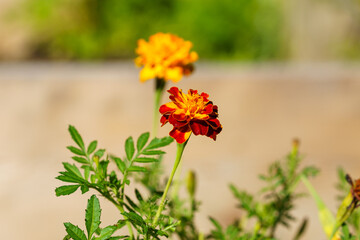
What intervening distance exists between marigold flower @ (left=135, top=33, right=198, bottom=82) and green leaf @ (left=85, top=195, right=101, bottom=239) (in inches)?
8.3

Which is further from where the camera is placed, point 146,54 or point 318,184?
point 318,184

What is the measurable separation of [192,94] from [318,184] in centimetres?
106

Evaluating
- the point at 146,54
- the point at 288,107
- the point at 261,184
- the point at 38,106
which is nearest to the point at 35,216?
the point at 38,106

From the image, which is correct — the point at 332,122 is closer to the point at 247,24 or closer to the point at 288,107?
the point at 288,107

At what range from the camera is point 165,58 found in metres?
0.57

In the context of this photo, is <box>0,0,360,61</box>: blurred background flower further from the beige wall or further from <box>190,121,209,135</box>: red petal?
<box>190,121,209,135</box>: red petal

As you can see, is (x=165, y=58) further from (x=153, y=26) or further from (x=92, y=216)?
(x=153, y=26)

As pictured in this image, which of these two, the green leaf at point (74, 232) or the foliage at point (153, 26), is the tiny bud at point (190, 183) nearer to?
the green leaf at point (74, 232)

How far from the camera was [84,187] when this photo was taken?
38 cm

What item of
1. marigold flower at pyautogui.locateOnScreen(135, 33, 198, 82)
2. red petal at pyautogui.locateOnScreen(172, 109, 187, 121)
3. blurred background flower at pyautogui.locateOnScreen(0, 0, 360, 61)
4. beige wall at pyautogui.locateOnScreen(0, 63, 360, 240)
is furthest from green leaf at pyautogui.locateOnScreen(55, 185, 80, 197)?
blurred background flower at pyautogui.locateOnScreen(0, 0, 360, 61)

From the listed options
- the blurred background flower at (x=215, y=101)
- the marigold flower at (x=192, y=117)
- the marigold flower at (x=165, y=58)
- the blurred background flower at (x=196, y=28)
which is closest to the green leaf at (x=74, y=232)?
the marigold flower at (x=192, y=117)

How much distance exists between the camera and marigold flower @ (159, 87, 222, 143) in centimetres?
38

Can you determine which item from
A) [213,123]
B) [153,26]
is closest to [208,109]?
[213,123]

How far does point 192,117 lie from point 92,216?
0.12 m
